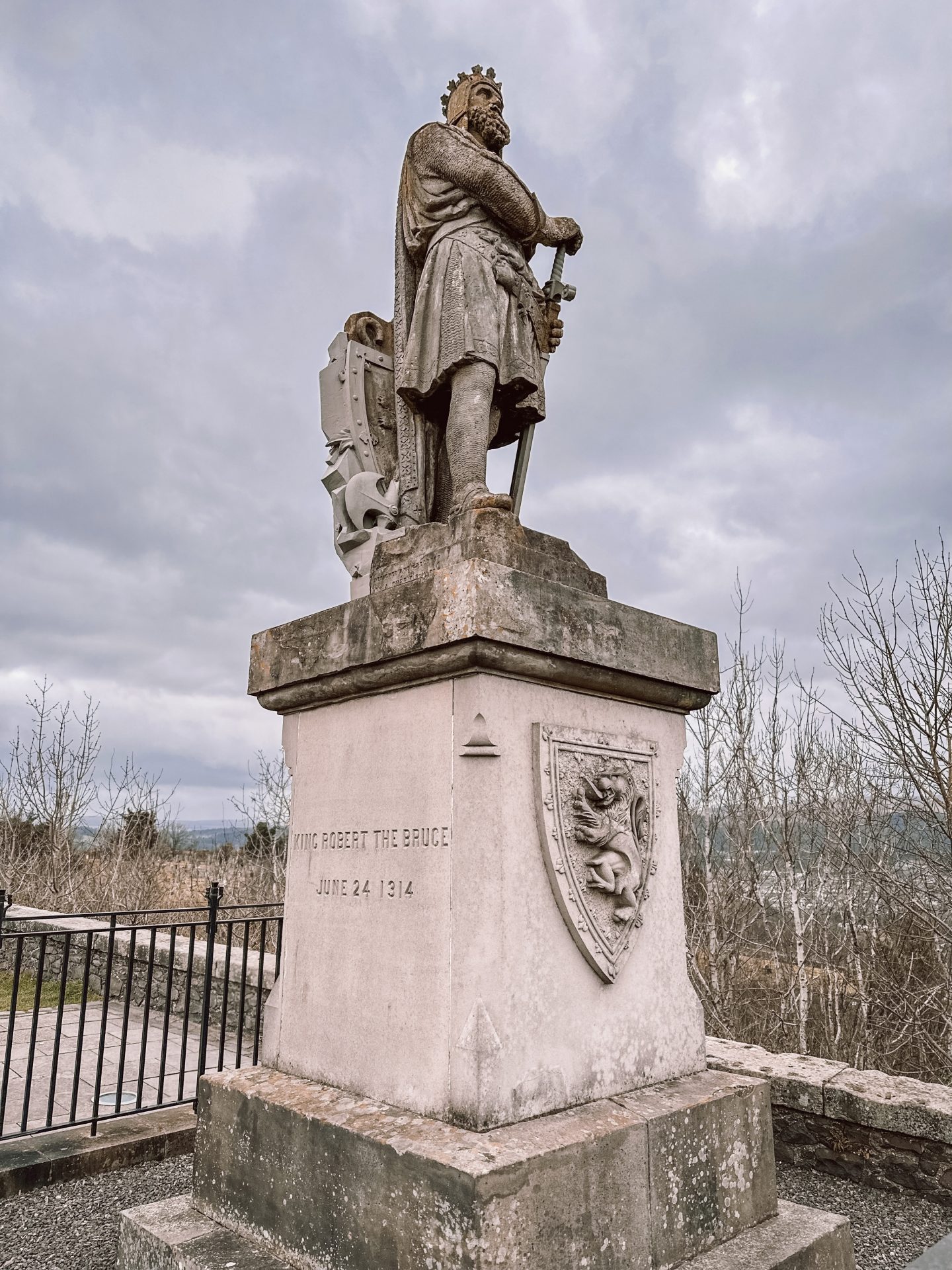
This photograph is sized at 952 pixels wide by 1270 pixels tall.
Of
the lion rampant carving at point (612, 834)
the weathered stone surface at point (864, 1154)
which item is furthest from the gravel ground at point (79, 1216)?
the weathered stone surface at point (864, 1154)

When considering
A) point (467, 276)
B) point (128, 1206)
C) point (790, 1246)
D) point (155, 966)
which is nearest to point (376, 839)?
point (790, 1246)

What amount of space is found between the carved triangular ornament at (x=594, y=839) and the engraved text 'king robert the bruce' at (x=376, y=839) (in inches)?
11.7

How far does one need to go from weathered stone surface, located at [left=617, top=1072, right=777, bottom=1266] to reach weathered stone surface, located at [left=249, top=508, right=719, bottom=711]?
121 cm

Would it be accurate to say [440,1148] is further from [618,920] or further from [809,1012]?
[809,1012]

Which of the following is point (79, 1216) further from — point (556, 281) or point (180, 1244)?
point (556, 281)

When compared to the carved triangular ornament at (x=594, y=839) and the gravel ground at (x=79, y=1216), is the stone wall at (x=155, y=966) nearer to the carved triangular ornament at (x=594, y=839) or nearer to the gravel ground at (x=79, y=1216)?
the gravel ground at (x=79, y=1216)

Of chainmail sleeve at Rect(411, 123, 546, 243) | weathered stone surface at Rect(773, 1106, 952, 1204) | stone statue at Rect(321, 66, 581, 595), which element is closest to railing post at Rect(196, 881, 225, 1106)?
stone statue at Rect(321, 66, 581, 595)

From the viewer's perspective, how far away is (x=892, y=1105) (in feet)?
11.9

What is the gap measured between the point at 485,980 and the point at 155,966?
7065 millimetres

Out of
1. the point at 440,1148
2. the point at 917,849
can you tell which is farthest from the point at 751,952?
the point at 440,1148

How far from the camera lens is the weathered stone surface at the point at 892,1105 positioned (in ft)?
11.6

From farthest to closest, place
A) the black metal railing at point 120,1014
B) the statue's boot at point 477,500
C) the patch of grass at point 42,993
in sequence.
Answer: the patch of grass at point 42,993
the black metal railing at point 120,1014
the statue's boot at point 477,500

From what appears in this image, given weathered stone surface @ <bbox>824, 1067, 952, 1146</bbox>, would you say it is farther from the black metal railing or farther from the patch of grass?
the patch of grass

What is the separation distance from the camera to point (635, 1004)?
8.54 feet
